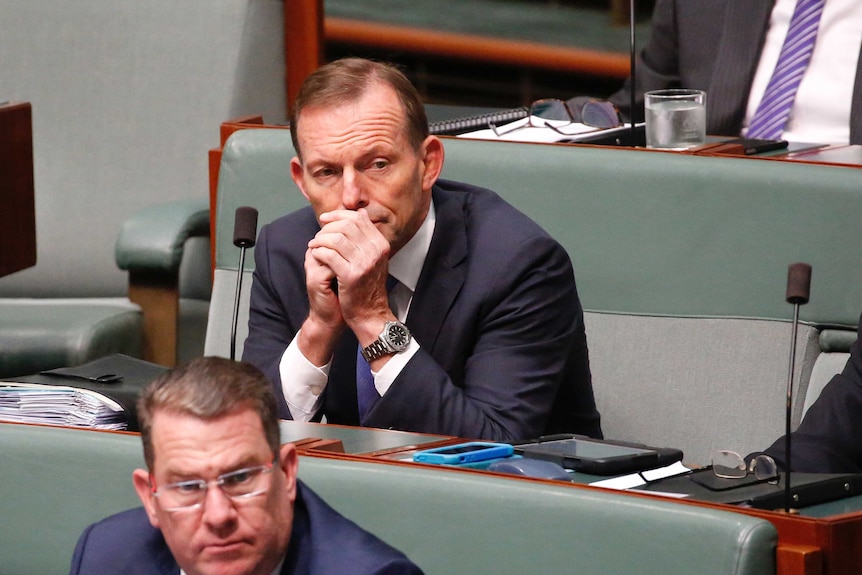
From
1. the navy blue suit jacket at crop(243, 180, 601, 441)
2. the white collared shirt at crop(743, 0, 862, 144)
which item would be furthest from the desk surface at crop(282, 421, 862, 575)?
the white collared shirt at crop(743, 0, 862, 144)

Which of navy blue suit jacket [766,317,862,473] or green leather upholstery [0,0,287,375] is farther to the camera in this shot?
green leather upholstery [0,0,287,375]

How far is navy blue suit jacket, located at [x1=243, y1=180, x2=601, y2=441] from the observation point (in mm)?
A: 1770

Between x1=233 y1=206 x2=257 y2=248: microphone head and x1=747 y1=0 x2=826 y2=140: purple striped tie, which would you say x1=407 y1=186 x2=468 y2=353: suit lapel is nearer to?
x1=233 y1=206 x2=257 y2=248: microphone head

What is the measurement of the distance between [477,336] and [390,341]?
146mm

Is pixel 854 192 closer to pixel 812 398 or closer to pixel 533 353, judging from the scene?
pixel 812 398

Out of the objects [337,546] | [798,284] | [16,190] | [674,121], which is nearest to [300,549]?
[337,546]

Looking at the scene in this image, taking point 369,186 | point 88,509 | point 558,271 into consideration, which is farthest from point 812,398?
point 88,509

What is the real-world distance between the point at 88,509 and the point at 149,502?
305 millimetres

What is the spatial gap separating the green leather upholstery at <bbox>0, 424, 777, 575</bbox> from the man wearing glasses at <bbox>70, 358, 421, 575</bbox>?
0.11 meters

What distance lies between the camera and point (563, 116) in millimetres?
2461

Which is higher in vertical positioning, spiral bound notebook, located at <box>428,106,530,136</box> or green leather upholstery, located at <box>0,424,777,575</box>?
spiral bound notebook, located at <box>428,106,530,136</box>

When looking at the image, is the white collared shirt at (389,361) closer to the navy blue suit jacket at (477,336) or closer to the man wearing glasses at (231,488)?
the navy blue suit jacket at (477,336)

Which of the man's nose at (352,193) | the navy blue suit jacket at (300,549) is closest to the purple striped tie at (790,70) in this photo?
the man's nose at (352,193)

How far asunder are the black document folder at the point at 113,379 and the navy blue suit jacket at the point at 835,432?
2.36 ft
